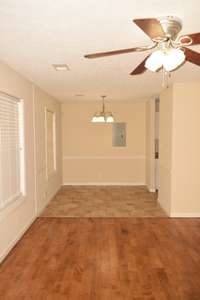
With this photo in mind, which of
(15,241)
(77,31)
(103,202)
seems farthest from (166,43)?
(103,202)

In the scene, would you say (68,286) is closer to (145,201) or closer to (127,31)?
(127,31)

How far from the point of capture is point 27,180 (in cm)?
415

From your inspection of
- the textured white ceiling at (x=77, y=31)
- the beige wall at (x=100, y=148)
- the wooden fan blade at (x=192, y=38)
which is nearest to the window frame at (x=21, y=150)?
the textured white ceiling at (x=77, y=31)

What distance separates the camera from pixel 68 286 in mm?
2570

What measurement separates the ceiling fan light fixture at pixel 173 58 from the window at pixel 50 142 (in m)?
4.52

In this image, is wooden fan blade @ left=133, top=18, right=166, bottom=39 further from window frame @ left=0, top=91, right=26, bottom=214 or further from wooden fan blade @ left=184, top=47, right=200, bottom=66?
window frame @ left=0, top=91, right=26, bottom=214

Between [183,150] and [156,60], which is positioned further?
[183,150]

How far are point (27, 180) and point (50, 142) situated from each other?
214 cm

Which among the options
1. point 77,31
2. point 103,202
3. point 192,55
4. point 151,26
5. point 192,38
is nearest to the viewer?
point 151,26

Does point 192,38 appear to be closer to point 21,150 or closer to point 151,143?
point 21,150

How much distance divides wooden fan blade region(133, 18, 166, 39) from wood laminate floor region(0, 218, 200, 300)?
2.24 meters

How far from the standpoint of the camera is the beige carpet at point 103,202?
16.3 feet

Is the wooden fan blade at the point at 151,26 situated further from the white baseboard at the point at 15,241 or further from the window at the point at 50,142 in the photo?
the window at the point at 50,142

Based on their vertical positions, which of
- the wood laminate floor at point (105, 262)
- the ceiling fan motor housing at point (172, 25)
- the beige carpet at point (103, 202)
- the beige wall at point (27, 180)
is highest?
the ceiling fan motor housing at point (172, 25)
